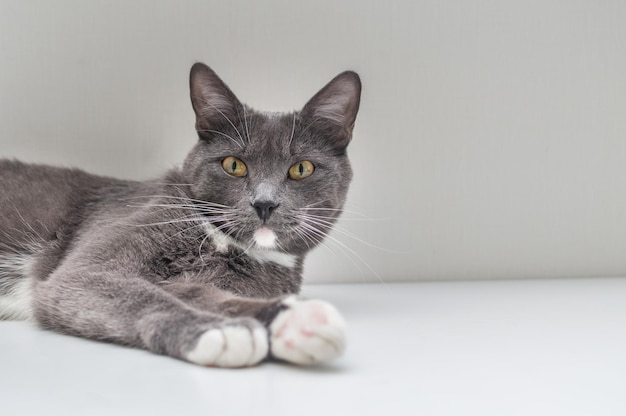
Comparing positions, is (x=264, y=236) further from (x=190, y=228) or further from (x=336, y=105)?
(x=336, y=105)

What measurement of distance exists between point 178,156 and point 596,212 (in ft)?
4.89

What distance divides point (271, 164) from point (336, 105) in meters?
0.27

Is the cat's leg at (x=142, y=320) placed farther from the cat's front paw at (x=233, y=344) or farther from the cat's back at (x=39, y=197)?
the cat's back at (x=39, y=197)

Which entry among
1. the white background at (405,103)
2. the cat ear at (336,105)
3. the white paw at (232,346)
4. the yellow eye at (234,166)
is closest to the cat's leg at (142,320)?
the white paw at (232,346)

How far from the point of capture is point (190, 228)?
5.38 ft

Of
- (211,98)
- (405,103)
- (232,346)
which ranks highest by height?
(405,103)

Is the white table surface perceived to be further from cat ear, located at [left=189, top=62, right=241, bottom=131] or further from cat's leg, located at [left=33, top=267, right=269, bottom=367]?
cat ear, located at [left=189, top=62, right=241, bottom=131]

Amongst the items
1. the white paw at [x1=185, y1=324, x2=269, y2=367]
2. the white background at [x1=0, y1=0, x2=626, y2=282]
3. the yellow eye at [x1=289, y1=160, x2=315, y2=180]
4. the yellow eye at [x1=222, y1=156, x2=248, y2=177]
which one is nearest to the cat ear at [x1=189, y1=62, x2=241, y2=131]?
the yellow eye at [x1=222, y1=156, x2=248, y2=177]

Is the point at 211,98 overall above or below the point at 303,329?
above

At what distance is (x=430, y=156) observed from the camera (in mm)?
2342

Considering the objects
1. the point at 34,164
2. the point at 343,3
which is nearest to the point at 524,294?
the point at 343,3

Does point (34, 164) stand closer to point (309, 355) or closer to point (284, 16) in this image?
point (284, 16)

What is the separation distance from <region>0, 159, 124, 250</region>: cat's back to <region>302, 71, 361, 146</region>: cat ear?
2.04ft

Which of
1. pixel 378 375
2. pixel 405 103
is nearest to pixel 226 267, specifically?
pixel 378 375
